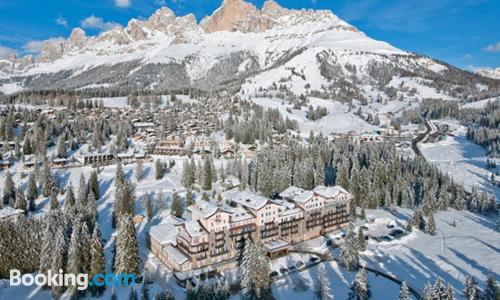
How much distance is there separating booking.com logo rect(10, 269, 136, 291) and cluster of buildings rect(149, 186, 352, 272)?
677 centimetres

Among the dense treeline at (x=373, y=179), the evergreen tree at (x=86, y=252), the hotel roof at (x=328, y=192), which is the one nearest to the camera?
the evergreen tree at (x=86, y=252)

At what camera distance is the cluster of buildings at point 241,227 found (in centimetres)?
4925

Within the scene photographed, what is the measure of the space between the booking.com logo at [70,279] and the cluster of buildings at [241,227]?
6766mm

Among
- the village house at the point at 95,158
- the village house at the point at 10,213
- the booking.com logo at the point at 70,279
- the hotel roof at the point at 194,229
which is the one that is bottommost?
the booking.com logo at the point at 70,279

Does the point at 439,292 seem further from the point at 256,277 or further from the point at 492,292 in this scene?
the point at 256,277

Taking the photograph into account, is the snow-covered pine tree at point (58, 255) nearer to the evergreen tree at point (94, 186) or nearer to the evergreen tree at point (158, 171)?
the evergreen tree at point (94, 186)

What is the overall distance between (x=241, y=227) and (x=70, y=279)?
22.1 meters

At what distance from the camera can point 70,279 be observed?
42.3 metres

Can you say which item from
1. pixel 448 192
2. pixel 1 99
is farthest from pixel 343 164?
pixel 1 99

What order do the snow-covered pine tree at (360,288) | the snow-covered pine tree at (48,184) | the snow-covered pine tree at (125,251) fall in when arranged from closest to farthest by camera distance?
the snow-covered pine tree at (360,288), the snow-covered pine tree at (125,251), the snow-covered pine tree at (48,184)

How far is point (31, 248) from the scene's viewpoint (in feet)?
156

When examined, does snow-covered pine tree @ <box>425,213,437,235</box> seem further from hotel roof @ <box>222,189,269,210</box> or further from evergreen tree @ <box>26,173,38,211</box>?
evergreen tree @ <box>26,173,38,211</box>

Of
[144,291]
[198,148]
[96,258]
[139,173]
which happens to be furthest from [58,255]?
[198,148]

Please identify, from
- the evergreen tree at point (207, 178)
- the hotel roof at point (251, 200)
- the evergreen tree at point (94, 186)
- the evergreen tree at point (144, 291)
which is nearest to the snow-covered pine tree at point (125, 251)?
the evergreen tree at point (144, 291)
